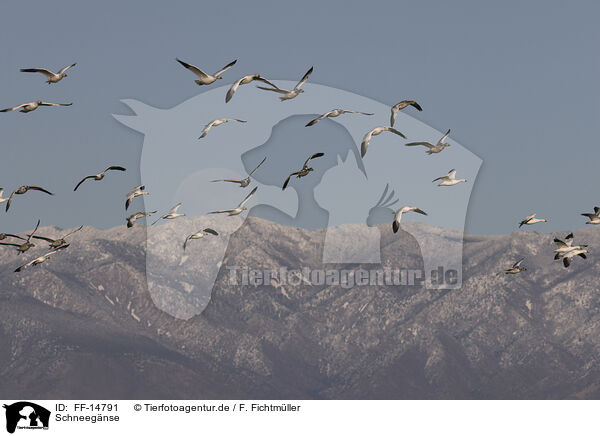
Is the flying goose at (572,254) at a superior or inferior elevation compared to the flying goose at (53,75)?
inferior

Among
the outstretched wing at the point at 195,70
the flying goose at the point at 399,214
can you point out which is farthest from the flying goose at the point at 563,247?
the outstretched wing at the point at 195,70

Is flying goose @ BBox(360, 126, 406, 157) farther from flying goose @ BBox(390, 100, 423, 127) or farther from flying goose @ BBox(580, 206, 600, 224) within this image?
flying goose @ BBox(580, 206, 600, 224)

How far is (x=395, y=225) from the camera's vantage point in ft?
174

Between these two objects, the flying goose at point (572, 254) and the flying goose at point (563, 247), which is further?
Result: the flying goose at point (563, 247)
